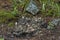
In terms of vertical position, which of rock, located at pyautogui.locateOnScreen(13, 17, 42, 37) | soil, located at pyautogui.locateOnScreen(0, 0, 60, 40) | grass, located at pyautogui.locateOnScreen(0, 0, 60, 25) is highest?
grass, located at pyautogui.locateOnScreen(0, 0, 60, 25)

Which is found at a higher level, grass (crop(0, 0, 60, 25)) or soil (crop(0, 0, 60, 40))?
grass (crop(0, 0, 60, 25))

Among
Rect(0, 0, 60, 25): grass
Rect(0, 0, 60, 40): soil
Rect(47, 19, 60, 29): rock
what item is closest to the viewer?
Rect(0, 0, 60, 40): soil

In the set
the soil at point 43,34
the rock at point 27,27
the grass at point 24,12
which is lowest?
the soil at point 43,34

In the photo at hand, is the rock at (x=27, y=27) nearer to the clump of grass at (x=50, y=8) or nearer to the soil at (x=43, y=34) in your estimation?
the soil at (x=43, y=34)

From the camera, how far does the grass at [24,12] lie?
3.95 metres

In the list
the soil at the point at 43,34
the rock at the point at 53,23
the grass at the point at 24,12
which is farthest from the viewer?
the grass at the point at 24,12

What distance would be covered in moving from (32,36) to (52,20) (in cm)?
50

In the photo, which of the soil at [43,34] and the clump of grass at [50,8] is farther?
the clump of grass at [50,8]

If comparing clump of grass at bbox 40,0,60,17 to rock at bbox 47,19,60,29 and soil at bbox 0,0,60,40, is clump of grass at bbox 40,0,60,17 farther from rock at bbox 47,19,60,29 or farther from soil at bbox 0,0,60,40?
soil at bbox 0,0,60,40

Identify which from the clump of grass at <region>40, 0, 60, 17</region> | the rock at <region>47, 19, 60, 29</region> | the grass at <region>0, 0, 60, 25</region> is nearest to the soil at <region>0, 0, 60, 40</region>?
the rock at <region>47, 19, 60, 29</region>

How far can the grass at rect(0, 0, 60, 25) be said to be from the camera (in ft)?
13.0

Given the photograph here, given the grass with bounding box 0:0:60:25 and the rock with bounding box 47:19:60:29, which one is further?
the grass with bounding box 0:0:60:25

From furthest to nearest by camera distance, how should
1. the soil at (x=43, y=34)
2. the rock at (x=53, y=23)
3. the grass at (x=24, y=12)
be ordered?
the grass at (x=24, y=12), the rock at (x=53, y=23), the soil at (x=43, y=34)

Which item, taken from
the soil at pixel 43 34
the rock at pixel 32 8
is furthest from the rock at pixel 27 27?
the rock at pixel 32 8
